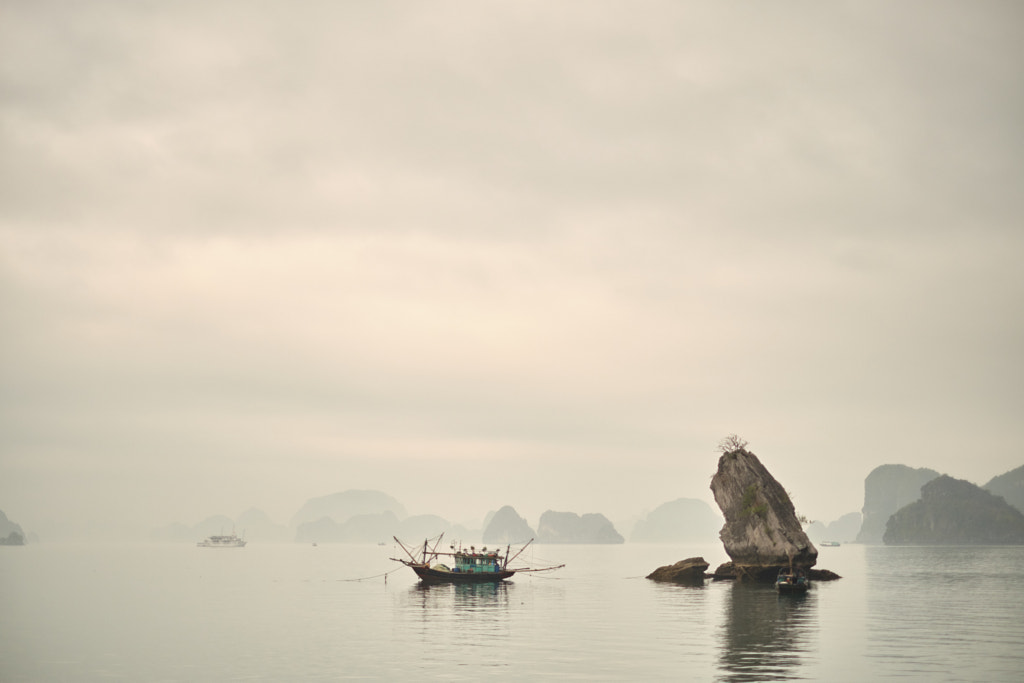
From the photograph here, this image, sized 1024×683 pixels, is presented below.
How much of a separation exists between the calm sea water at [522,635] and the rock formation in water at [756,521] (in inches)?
245

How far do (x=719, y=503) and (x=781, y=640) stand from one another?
5818 cm

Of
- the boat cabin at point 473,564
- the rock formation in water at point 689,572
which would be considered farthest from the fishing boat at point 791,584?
the boat cabin at point 473,564

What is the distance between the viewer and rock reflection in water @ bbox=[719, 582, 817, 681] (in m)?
40.7

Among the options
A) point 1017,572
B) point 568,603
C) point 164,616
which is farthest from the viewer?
point 1017,572

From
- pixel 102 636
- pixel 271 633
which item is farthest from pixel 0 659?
pixel 271 633

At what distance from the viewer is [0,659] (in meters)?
45.2

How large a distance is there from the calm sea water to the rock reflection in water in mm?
170

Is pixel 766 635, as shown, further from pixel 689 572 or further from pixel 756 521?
pixel 689 572

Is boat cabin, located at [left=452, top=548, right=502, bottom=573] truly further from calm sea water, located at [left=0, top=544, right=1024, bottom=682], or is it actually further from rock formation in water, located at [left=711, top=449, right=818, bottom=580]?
rock formation in water, located at [left=711, top=449, right=818, bottom=580]

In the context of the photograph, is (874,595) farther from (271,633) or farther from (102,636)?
(102,636)

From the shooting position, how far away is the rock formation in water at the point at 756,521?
98438 millimetres

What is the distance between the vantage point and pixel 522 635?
54719 mm

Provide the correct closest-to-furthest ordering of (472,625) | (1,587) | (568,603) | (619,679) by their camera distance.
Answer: (619,679) < (472,625) < (568,603) < (1,587)

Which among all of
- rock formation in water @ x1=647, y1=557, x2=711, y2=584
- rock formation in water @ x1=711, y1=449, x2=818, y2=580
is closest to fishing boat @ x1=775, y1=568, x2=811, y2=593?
rock formation in water @ x1=711, y1=449, x2=818, y2=580
